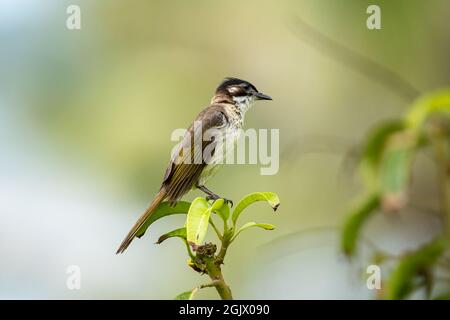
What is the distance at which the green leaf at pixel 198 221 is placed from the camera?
1894 millimetres

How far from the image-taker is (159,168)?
5840 millimetres

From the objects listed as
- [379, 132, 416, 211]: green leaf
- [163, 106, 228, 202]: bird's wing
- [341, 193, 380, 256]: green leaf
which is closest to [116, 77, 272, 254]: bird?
[163, 106, 228, 202]: bird's wing

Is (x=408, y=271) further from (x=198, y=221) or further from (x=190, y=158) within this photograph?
(x=190, y=158)

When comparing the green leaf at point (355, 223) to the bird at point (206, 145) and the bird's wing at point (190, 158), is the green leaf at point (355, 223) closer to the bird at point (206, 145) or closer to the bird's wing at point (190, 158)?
the bird at point (206, 145)

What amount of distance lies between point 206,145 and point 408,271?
290 centimetres

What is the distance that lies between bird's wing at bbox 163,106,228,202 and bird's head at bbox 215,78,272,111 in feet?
0.87

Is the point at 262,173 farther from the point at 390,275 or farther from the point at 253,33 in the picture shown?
the point at 390,275

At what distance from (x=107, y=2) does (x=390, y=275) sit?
21.1 ft

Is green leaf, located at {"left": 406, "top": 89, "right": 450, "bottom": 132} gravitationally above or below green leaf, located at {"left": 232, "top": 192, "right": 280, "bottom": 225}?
above

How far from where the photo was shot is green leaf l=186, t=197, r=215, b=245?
189 cm

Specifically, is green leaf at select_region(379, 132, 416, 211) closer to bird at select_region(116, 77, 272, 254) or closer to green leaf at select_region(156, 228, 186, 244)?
green leaf at select_region(156, 228, 186, 244)

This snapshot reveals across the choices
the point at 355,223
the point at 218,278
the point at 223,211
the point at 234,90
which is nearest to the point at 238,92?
the point at 234,90

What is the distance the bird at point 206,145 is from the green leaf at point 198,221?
1.06 metres

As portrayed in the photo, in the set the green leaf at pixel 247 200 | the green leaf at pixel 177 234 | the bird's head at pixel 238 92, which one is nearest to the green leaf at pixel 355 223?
the green leaf at pixel 247 200
